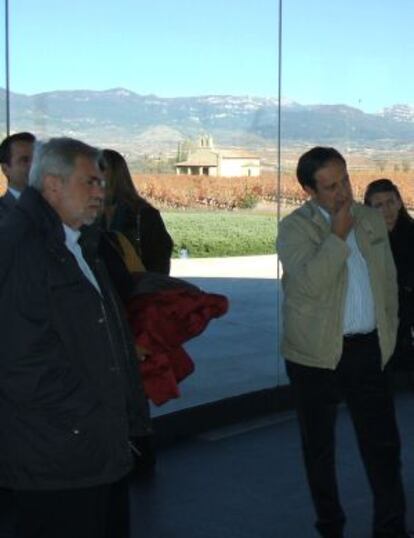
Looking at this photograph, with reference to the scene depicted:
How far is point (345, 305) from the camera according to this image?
11.9 ft

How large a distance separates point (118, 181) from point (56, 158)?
1943 mm

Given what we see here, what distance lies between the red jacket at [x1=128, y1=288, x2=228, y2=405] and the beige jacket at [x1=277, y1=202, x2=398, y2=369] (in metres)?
0.36

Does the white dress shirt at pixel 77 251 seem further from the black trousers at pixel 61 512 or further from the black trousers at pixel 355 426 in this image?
the black trousers at pixel 355 426

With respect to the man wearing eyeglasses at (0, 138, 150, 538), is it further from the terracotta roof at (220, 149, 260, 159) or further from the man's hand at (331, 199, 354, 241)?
the terracotta roof at (220, 149, 260, 159)

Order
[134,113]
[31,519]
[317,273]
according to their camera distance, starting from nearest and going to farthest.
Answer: [31,519] → [317,273] → [134,113]

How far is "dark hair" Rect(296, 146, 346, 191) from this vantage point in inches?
141

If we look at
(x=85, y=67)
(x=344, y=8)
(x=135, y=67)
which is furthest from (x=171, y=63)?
(x=344, y=8)

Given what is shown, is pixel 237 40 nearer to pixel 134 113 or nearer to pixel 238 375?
pixel 134 113

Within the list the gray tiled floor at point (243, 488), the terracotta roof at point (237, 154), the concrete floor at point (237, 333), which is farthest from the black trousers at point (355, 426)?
the terracotta roof at point (237, 154)

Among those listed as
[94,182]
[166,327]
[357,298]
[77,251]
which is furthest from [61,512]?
[357,298]

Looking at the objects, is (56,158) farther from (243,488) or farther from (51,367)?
(243,488)

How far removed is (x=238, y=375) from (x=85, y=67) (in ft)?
8.11

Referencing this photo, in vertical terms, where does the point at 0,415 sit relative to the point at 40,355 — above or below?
below

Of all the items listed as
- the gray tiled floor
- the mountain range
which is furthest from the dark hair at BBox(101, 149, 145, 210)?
the gray tiled floor
